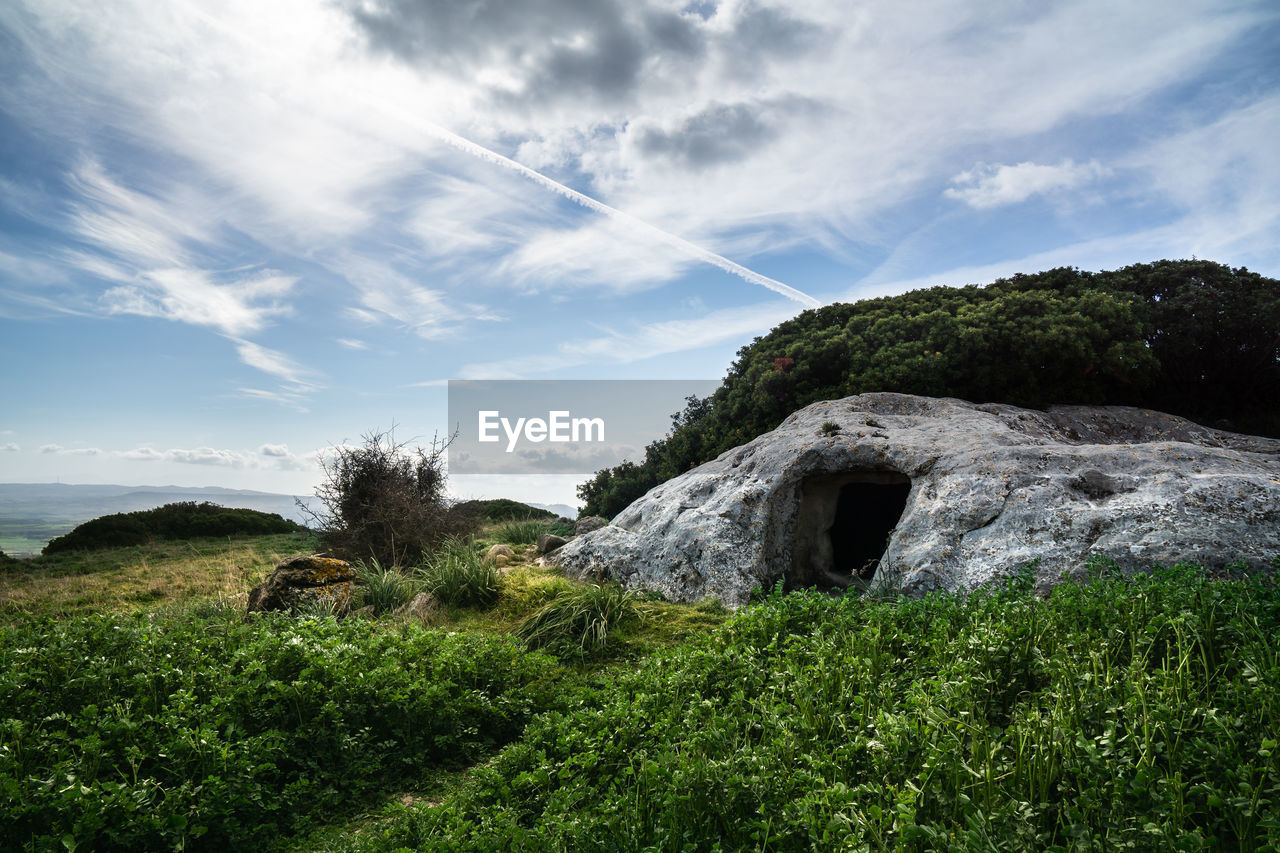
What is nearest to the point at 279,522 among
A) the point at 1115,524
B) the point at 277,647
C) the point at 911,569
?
the point at 277,647

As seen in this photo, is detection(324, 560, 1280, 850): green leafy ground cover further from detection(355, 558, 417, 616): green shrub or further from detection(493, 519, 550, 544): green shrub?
detection(493, 519, 550, 544): green shrub

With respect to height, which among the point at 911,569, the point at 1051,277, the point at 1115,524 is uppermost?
the point at 1051,277

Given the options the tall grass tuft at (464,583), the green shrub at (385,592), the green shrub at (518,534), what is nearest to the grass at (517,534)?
the green shrub at (518,534)

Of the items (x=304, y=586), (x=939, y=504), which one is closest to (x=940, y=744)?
(x=939, y=504)

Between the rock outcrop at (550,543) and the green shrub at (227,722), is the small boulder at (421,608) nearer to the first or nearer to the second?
the green shrub at (227,722)

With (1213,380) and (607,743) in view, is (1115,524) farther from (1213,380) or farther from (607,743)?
(1213,380)

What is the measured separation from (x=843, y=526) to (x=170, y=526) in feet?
64.4

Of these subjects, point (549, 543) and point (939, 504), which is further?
point (549, 543)

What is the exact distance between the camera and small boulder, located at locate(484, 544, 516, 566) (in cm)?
1120

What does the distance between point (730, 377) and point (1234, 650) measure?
12349 mm

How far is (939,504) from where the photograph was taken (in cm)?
777

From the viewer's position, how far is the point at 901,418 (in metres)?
10.1

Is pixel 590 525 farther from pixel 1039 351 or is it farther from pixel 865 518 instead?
pixel 1039 351

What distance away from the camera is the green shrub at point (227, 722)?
12.4ft
